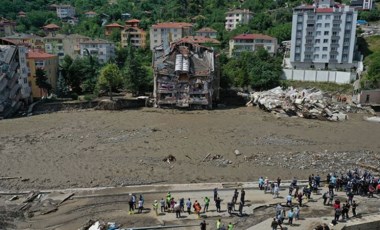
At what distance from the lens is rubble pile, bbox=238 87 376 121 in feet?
177

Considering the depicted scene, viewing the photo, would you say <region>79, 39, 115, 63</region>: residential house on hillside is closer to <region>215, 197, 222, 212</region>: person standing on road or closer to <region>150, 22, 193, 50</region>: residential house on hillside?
<region>150, 22, 193, 50</region>: residential house on hillside

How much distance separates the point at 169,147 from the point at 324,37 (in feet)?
181

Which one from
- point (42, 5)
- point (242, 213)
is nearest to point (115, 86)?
point (242, 213)

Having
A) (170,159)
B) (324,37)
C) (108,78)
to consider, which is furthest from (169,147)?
(324,37)

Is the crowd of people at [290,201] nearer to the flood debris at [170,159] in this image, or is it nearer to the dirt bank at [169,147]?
the dirt bank at [169,147]

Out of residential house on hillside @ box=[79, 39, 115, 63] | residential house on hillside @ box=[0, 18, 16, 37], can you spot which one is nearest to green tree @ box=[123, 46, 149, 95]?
residential house on hillside @ box=[79, 39, 115, 63]

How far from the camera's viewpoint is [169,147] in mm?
40875

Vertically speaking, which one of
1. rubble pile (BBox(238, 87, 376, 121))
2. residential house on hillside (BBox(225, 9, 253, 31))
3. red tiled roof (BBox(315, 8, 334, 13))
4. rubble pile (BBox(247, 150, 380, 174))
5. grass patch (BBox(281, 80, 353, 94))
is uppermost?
residential house on hillside (BBox(225, 9, 253, 31))

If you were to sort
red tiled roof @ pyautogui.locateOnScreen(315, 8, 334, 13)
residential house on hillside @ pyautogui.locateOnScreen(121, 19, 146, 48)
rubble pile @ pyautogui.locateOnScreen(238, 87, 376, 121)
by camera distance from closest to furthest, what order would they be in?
rubble pile @ pyautogui.locateOnScreen(238, 87, 376, 121), red tiled roof @ pyautogui.locateOnScreen(315, 8, 334, 13), residential house on hillside @ pyautogui.locateOnScreen(121, 19, 146, 48)

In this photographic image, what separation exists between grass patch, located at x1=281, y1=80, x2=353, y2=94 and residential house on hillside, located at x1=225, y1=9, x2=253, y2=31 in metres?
47.0

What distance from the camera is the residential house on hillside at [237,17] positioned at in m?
118

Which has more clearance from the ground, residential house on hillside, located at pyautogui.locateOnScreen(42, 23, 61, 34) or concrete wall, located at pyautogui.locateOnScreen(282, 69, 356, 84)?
residential house on hillside, located at pyautogui.locateOnScreen(42, 23, 61, 34)

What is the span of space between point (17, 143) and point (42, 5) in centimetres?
13523

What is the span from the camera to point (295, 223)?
22391 millimetres
